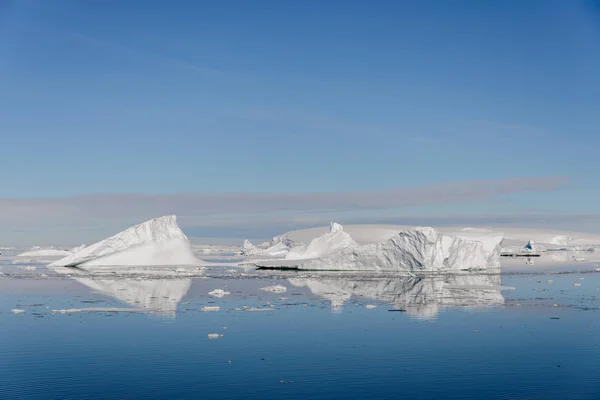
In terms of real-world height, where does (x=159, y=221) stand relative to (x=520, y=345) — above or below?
above

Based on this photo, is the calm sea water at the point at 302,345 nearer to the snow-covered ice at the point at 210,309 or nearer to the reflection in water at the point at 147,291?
the reflection in water at the point at 147,291

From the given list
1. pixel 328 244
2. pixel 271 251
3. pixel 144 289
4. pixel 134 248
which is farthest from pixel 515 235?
pixel 144 289

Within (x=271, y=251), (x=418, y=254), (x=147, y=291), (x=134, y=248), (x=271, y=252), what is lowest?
(x=147, y=291)

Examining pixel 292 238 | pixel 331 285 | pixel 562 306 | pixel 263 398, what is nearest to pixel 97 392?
pixel 263 398

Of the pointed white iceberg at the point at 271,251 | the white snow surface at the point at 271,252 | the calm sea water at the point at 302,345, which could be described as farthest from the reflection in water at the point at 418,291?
the pointed white iceberg at the point at 271,251

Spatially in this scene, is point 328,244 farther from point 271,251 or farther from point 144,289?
point 271,251

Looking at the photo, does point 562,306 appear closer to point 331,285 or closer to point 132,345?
point 331,285
